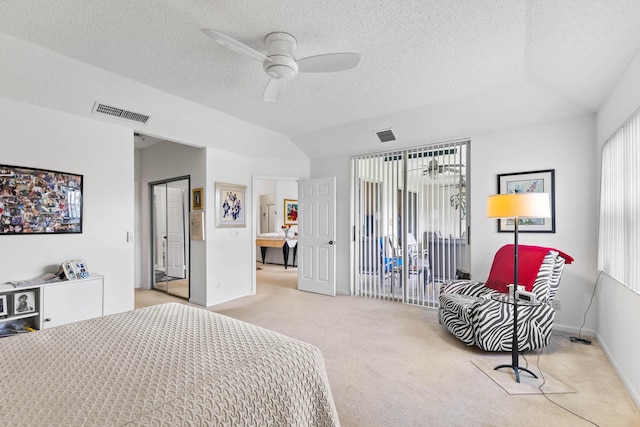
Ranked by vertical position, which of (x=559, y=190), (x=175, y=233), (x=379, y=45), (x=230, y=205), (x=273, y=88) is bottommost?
(x=175, y=233)

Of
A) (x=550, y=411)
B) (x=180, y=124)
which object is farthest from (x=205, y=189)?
(x=550, y=411)

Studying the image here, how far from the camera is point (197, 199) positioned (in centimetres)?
473

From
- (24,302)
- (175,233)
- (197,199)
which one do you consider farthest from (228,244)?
(24,302)

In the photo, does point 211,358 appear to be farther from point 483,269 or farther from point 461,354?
point 483,269

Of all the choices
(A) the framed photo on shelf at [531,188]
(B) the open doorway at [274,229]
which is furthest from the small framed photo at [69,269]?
(A) the framed photo on shelf at [531,188]

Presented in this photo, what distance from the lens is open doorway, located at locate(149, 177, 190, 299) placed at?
5.11 meters

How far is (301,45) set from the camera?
2.43m

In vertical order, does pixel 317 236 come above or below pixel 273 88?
below

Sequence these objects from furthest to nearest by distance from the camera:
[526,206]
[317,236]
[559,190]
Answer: [317,236], [559,190], [526,206]

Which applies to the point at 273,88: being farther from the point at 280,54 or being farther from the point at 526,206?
the point at 526,206

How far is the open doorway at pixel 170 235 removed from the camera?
5.11 m

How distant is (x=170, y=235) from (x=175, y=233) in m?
0.15

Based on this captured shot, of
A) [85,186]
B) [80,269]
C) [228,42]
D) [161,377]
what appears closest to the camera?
[161,377]

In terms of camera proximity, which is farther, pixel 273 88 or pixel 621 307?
pixel 273 88
